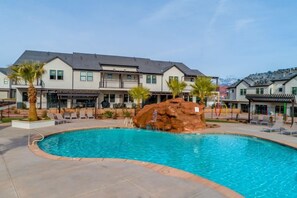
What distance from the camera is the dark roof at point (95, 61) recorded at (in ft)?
115

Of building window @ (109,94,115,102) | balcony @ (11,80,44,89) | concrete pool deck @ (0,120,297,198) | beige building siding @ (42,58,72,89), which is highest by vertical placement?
beige building siding @ (42,58,72,89)

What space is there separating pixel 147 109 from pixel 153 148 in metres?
8.09

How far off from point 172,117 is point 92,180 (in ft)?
42.8

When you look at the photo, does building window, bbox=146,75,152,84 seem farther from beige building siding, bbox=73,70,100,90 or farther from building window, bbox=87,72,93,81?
building window, bbox=87,72,93,81

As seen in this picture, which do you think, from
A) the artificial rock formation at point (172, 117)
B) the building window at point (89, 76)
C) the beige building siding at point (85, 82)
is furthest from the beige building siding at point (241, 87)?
the building window at point (89, 76)

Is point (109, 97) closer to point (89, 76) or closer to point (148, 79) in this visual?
point (89, 76)

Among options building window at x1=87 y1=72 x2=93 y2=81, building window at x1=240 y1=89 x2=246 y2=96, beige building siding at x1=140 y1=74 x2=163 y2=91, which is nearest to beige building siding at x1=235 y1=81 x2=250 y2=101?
building window at x1=240 y1=89 x2=246 y2=96

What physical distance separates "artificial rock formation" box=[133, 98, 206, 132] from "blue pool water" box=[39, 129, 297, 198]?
1245 mm

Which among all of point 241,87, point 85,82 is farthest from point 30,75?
point 241,87

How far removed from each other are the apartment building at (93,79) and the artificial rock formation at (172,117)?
516 inches

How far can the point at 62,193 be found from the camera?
585cm

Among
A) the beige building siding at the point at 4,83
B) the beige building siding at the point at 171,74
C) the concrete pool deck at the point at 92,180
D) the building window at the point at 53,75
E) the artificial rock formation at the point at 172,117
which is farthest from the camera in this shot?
the beige building siding at the point at 4,83

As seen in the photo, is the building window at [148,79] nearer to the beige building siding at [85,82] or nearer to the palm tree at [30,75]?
the beige building siding at [85,82]

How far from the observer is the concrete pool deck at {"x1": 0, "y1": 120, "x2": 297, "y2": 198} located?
597 centimetres
